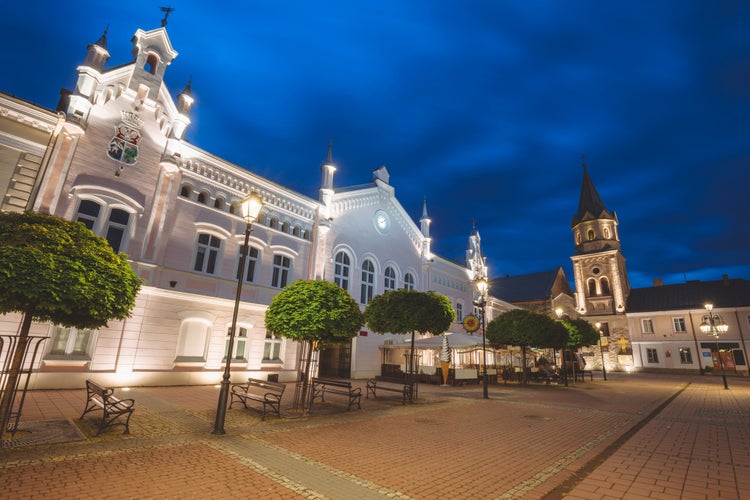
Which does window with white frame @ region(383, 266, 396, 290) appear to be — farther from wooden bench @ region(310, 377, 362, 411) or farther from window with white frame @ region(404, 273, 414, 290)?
wooden bench @ region(310, 377, 362, 411)

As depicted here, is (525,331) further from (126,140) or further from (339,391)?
(126,140)

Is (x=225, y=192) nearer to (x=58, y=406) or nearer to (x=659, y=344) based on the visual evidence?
(x=58, y=406)

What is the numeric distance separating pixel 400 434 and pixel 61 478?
6614 millimetres

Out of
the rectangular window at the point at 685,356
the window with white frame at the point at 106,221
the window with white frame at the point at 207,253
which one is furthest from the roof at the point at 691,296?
the window with white frame at the point at 106,221

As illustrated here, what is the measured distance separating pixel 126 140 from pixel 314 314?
1265 cm

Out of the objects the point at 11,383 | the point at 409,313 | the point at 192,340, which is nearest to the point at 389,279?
the point at 409,313

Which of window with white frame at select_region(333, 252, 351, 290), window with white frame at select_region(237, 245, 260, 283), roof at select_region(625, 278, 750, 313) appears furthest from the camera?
roof at select_region(625, 278, 750, 313)

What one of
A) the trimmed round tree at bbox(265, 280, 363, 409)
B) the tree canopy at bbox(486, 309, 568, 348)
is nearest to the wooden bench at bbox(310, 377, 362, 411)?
the trimmed round tree at bbox(265, 280, 363, 409)

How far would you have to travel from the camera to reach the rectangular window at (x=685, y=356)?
40287 millimetres

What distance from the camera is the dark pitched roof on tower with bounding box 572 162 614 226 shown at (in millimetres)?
54625

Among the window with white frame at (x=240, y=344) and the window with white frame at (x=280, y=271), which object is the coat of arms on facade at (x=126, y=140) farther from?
the window with white frame at (x=240, y=344)

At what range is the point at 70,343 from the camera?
44.5ft

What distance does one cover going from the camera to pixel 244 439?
7805mm

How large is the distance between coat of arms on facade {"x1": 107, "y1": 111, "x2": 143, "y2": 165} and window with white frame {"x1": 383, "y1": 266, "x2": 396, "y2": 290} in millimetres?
17861
